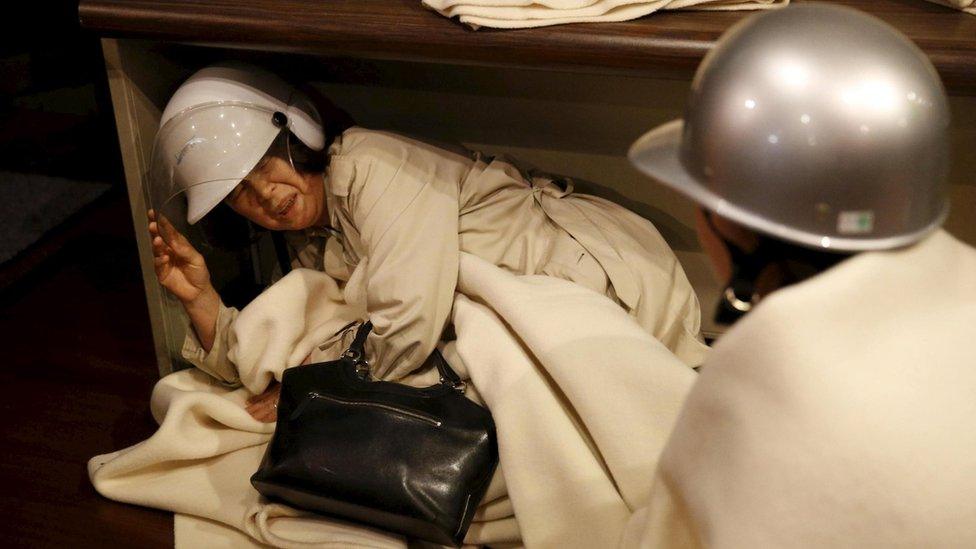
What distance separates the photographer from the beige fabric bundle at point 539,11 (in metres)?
1.06

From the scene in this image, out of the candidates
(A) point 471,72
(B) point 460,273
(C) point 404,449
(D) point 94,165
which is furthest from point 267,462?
(D) point 94,165

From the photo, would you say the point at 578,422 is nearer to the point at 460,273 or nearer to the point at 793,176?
the point at 460,273

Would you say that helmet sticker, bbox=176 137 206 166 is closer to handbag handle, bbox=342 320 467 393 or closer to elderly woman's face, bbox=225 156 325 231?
elderly woman's face, bbox=225 156 325 231

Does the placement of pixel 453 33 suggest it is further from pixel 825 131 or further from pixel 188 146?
pixel 825 131

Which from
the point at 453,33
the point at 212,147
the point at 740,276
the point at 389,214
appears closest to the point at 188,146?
the point at 212,147

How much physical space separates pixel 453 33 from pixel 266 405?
660mm

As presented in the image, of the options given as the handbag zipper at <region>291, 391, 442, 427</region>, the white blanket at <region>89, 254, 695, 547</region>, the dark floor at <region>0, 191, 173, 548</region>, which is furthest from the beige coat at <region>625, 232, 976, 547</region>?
the dark floor at <region>0, 191, 173, 548</region>

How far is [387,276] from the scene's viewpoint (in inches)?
46.8

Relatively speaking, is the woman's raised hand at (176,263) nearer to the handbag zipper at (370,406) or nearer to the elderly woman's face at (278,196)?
the elderly woman's face at (278,196)

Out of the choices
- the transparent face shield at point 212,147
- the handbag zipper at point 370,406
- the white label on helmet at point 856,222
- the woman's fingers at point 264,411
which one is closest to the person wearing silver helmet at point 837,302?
the white label on helmet at point 856,222

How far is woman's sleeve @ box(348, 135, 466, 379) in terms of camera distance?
1189 millimetres

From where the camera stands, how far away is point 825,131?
0.60 meters

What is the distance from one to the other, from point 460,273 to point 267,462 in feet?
1.24

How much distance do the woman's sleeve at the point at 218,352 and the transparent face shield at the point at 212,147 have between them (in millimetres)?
202
